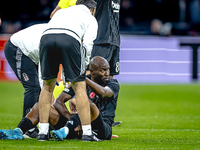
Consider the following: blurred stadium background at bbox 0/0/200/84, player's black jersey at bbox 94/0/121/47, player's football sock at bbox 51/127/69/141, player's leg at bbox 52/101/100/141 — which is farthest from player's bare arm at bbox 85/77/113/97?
blurred stadium background at bbox 0/0/200/84

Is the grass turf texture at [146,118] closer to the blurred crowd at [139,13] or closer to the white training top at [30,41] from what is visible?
the white training top at [30,41]

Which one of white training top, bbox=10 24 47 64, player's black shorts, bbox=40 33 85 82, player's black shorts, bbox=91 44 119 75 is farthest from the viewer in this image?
player's black shorts, bbox=91 44 119 75

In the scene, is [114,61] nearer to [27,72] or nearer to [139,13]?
[27,72]

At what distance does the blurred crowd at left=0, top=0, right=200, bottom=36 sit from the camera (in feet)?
56.1

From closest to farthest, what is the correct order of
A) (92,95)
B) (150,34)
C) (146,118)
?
(92,95) → (146,118) → (150,34)

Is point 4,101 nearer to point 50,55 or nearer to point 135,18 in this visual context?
point 50,55

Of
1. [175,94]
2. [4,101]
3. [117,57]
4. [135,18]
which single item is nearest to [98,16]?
[117,57]

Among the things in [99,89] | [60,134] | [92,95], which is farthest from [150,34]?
[60,134]

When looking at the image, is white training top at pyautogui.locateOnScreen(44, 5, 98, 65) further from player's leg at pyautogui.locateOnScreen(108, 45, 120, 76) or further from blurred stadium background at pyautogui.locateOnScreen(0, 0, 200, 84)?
blurred stadium background at pyautogui.locateOnScreen(0, 0, 200, 84)

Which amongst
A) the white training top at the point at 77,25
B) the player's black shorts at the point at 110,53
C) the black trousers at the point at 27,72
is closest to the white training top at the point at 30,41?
the black trousers at the point at 27,72

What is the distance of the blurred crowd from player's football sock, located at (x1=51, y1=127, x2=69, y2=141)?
12.5 meters

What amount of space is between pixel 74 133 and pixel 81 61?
90 cm

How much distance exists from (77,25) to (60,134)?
128 cm

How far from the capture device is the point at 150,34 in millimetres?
15695
